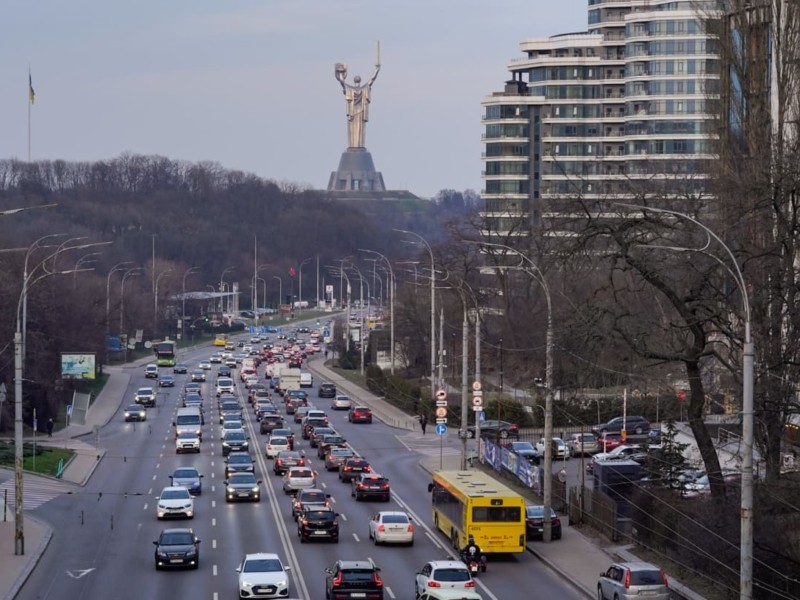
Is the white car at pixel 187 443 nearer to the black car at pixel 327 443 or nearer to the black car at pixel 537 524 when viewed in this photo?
the black car at pixel 327 443

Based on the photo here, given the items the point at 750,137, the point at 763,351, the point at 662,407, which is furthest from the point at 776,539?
the point at 662,407

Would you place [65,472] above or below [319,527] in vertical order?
below

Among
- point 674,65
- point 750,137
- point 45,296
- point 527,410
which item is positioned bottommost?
point 527,410

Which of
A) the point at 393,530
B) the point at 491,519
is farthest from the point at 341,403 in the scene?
the point at 491,519

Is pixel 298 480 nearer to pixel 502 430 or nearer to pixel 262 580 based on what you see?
pixel 502 430

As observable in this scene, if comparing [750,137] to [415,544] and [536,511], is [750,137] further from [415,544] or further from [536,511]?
[415,544]

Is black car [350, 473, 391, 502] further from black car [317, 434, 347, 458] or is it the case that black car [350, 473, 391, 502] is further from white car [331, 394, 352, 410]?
white car [331, 394, 352, 410]

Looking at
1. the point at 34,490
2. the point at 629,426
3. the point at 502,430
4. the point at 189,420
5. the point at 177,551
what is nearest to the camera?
the point at 177,551
